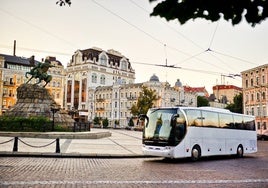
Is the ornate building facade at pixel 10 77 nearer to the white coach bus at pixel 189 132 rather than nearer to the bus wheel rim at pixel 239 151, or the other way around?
the bus wheel rim at pixel 239 151

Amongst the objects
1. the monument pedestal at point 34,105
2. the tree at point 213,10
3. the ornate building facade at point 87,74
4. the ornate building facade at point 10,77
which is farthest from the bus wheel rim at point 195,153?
the ornate building facade at point 87,74

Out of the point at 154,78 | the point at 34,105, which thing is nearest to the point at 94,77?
the point at 154,78

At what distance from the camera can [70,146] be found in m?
21.6

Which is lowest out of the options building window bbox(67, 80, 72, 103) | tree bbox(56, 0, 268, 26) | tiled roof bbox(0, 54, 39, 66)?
tree bbox(56, 0, 268, 26)

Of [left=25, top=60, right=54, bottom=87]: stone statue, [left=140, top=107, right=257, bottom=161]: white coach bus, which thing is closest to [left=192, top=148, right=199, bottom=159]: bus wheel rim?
[left=140, top=107, right=257, bottom=161]: white coach bus

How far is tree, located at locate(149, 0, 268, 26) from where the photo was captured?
10.2ft

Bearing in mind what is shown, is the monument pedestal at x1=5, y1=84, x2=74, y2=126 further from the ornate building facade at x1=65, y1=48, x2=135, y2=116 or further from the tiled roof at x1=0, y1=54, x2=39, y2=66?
the ornate building facade at x1=65, y1=48, x2=135, y2=116

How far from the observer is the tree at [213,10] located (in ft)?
10.2

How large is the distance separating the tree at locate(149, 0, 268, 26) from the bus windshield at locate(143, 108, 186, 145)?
1311 centimetres

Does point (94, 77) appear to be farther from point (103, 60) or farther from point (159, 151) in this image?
point (159, 151)

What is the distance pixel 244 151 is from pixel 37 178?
619 inches

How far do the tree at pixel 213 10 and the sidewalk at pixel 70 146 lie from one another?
47.9 ft

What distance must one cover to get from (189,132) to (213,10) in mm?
14148

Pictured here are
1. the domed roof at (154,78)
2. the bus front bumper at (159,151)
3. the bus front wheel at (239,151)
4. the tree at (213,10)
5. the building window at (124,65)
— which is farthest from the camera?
the building window at (124,65)
